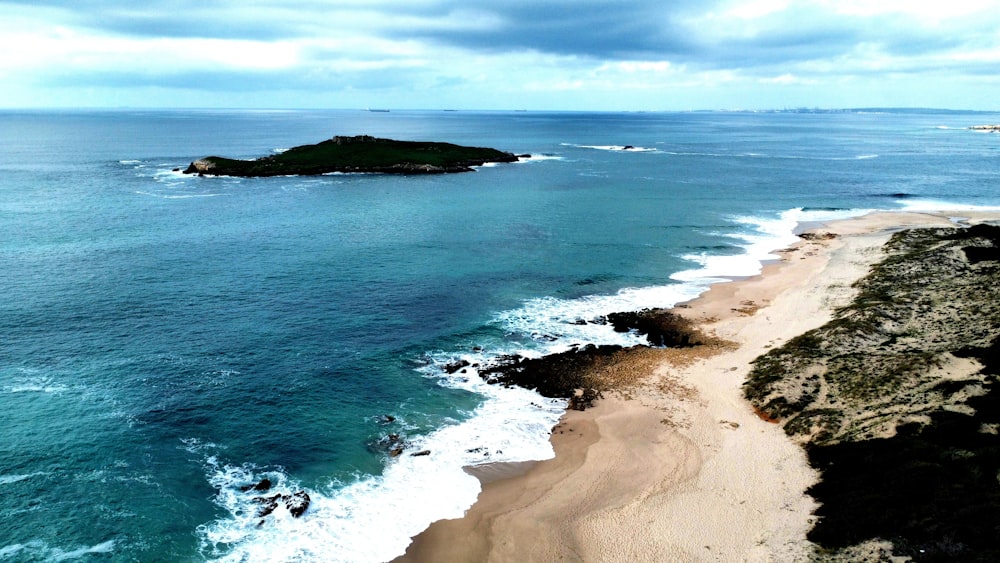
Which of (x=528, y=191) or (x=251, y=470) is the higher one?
(x=528, y=191)

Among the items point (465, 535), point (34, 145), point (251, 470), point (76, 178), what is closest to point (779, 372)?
point (465, 535)

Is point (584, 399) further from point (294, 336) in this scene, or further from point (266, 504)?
point (294, 336)

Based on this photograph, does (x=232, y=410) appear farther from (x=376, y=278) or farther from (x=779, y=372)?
(x=779, y=372)

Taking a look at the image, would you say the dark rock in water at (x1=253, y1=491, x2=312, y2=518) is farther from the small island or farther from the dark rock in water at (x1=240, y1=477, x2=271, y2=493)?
the small island

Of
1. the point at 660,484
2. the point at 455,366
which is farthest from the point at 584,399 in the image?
the point at 455,366

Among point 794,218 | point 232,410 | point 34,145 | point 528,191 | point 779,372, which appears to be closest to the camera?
point 232,410

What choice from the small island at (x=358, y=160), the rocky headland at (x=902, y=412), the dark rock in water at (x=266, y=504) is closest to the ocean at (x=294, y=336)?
the dark rock in water at (x=266, y=504)

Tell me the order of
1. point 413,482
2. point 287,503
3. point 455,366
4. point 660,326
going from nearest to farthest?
point 287,503 → point 413,482 → point 455,366 → point 660,326

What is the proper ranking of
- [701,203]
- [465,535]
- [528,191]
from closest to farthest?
[465,535] → [701,203] → [528,191]
